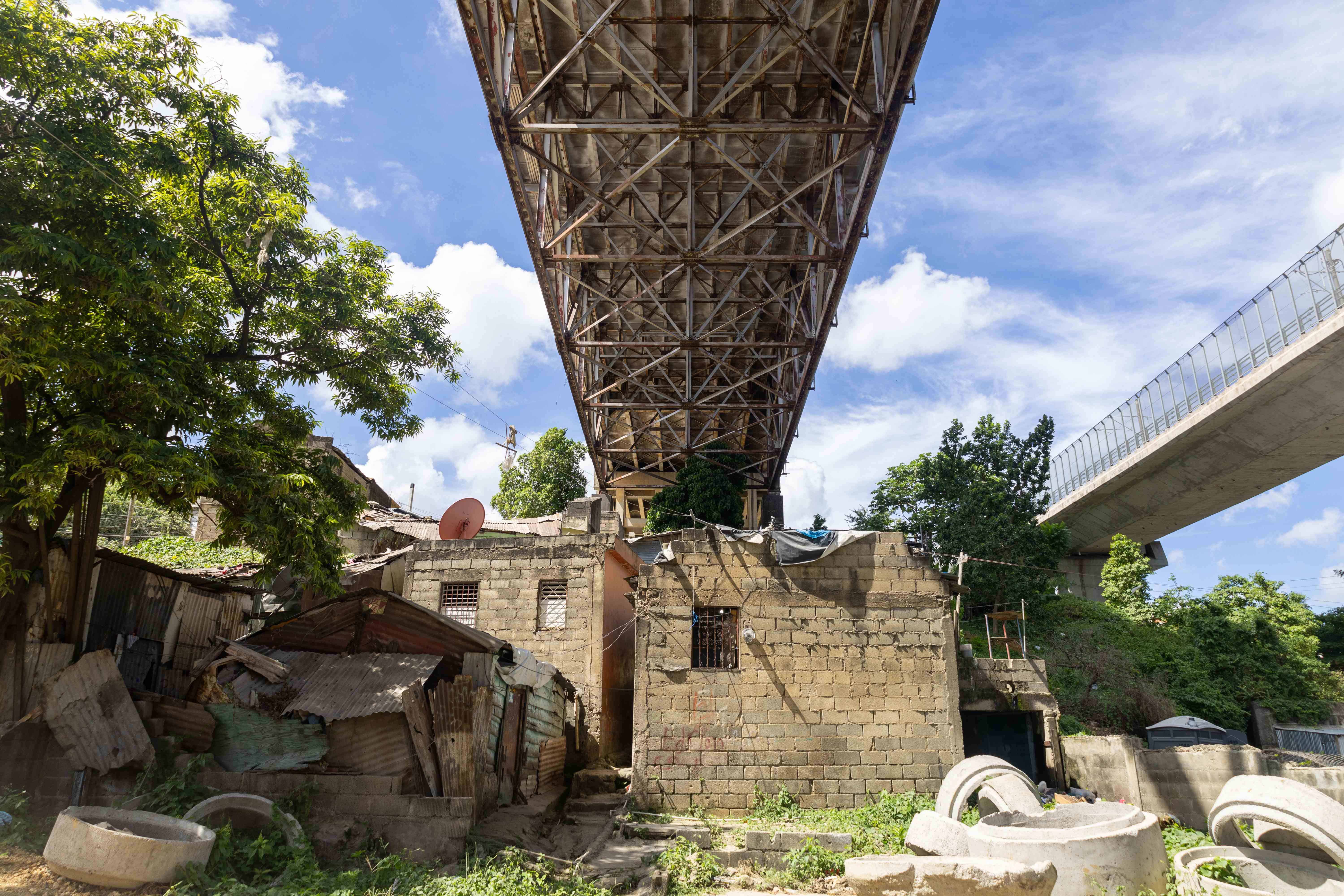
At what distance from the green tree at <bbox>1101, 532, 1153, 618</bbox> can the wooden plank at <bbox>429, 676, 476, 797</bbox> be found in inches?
893

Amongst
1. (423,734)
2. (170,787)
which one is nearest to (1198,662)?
(423,734)

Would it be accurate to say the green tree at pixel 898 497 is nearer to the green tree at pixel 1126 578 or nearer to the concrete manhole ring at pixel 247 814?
the green tree at pixel 1126 578

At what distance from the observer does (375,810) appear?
30.4 feet

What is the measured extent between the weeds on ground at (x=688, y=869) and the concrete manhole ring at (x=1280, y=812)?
5.72 m

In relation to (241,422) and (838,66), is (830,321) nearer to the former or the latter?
(838,66)

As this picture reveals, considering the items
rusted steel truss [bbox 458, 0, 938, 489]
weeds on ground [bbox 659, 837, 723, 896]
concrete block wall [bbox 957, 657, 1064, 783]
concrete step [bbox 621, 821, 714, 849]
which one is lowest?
weeds on ground [bbox 659, 837, 723, 896]

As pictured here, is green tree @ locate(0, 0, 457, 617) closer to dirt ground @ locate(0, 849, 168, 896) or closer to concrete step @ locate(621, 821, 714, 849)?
dirt ground @ locate(0, 849, 168, 896)

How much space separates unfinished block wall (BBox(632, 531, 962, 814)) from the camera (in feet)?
39.9

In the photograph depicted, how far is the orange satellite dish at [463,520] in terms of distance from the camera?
58.3ft

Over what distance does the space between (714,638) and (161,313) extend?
886 centimetres

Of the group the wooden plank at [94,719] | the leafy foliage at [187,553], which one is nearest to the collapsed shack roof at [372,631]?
the wooden plank at [94,719]

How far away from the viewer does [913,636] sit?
41.8 ft

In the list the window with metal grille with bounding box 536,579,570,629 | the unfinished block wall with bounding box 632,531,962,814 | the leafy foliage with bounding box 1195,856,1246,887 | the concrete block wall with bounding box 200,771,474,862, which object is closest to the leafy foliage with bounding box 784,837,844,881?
the unfinished block wall with bounding box 632,531,962,814

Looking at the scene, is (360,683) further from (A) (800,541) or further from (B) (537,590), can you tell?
(A) (800,541)
